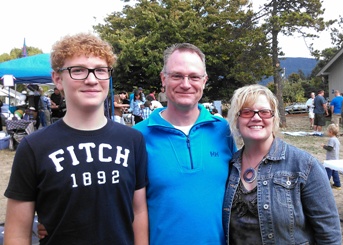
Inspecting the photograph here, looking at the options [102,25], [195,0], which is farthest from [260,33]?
[102,25]

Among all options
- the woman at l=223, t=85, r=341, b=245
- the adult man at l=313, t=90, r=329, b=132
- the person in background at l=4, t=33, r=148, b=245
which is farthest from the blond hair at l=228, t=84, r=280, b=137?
the adult man at l=313, t=90, r=329, b=132

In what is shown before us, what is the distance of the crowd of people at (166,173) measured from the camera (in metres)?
1.50

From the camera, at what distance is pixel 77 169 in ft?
4.94

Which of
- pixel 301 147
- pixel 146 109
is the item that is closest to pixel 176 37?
pixel 146 109

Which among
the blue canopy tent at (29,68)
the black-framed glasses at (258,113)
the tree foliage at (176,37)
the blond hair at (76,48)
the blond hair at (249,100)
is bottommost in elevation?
the black-framed glasses at (258,113)

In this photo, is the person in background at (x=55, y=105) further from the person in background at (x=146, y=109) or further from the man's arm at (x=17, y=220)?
the man's arm at (x=17, y=220)

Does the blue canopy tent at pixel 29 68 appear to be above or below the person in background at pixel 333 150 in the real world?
above

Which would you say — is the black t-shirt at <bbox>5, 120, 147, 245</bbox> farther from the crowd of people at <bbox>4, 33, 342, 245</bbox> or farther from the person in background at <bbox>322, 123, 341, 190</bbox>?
the person in background at <bbox>322, 123, 341, 190</bbox>

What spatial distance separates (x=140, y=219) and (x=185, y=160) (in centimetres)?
41

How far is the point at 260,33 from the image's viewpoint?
17031 mm

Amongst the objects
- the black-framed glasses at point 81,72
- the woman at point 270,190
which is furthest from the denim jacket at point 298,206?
the black-framed glasses at point 81,72

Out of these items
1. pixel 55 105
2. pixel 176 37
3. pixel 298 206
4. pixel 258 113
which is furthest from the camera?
pixel 176 37

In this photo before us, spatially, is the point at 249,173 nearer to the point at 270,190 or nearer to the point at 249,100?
the point at 270,190

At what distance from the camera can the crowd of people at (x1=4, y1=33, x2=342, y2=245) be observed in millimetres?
1496
